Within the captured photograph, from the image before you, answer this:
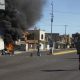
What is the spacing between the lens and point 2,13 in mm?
49812

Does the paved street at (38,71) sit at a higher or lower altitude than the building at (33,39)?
lower

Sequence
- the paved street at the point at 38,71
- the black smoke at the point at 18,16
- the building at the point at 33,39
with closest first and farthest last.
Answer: the paved street at the point at 38,71
the black smoke at the point at 18,16
the building at the point at 33,39

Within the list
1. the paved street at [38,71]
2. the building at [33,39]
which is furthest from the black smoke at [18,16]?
the building at [33,39]

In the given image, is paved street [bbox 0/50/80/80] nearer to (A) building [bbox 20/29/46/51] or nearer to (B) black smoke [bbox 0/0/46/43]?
(B) black smoke [bbox 0/0/46/43]

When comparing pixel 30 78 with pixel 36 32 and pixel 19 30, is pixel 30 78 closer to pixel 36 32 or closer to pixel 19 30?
pixel 19 30

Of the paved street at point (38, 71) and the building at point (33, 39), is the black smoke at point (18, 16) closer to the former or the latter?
the paved street at point (38, 71)

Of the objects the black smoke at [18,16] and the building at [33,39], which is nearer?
the black smoke at [18,16]

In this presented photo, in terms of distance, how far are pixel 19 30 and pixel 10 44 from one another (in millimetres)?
2886

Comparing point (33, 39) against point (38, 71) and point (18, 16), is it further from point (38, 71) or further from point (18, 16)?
point (38, 71)

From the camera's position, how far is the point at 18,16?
164ft

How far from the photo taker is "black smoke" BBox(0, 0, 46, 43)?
123 feet

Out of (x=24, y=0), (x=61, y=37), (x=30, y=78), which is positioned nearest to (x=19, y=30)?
(x=24, y=0)

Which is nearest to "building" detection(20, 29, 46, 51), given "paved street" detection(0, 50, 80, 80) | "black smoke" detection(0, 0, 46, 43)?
"black smoke" detection(0, 0, 46, 43)

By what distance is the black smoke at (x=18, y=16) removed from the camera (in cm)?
3744
